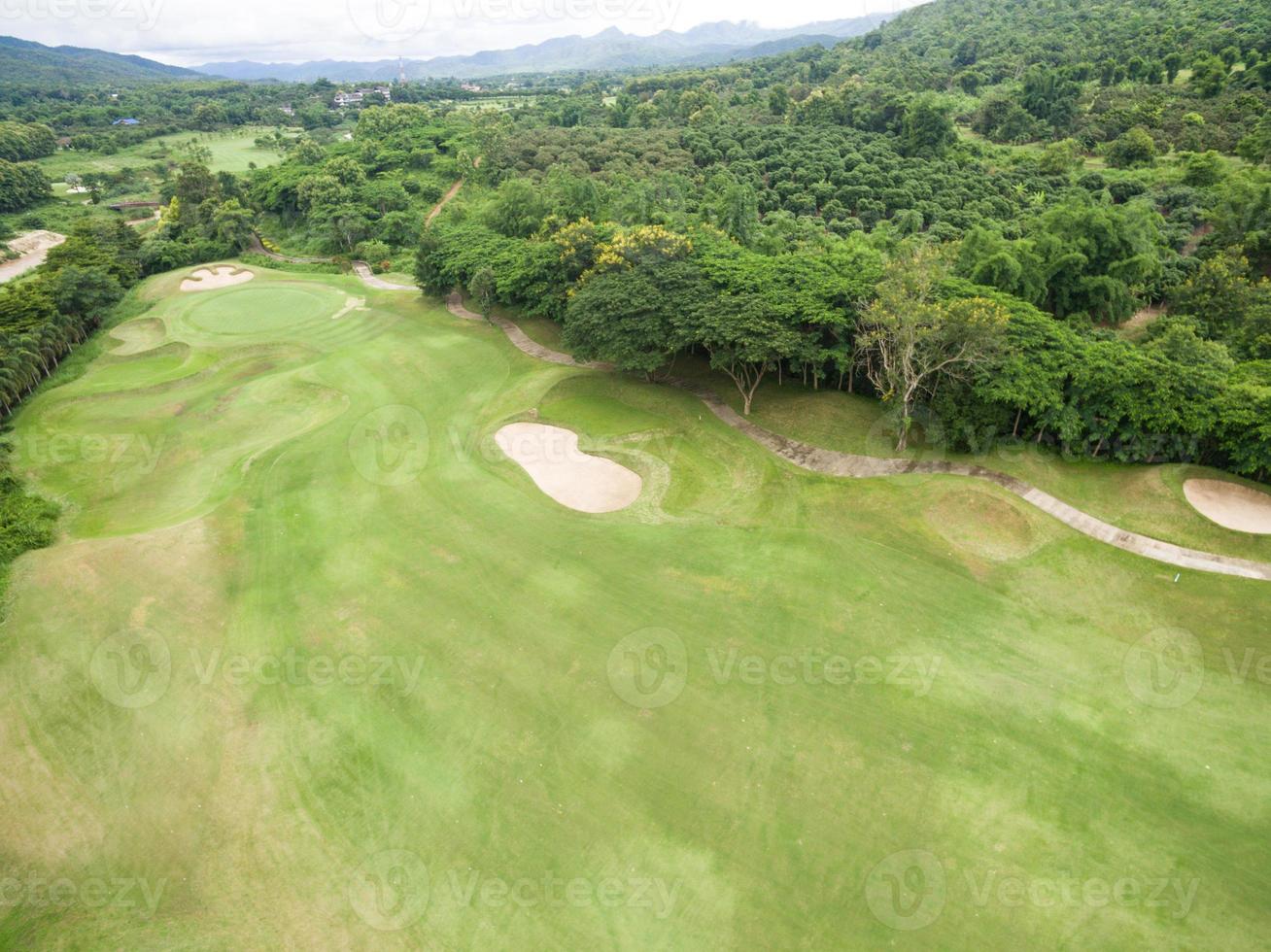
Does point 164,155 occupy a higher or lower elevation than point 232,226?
higher

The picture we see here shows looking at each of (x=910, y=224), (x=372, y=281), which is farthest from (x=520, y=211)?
(x=910, y=224)

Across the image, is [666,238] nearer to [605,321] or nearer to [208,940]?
[605,321]

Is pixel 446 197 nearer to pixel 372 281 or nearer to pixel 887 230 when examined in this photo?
pixel 372 281

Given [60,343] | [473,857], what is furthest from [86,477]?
[473,857]

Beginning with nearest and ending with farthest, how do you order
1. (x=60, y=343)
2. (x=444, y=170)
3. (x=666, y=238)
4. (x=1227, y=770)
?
(x=1227, y=770) → (x=666, y=238) → (x=60, y=343) → (x=444, y=170)

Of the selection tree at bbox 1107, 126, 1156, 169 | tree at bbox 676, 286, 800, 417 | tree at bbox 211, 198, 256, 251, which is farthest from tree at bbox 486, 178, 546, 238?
tree at bbox 1107, 126, 1156, 169

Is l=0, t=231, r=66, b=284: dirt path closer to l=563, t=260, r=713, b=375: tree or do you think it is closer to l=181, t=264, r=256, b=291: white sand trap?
l=181, t=264, r=256, b=291: white sand trap
